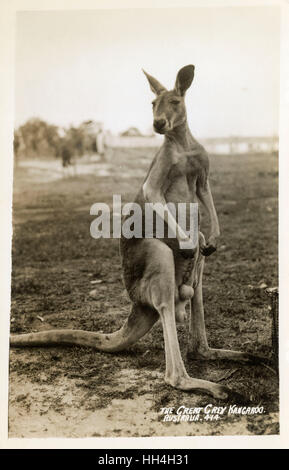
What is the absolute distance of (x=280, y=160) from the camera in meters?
4.85

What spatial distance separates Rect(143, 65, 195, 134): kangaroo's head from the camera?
448 centimetres

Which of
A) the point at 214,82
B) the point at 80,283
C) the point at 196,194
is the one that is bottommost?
the point at 80,283

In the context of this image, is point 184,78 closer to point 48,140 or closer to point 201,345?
point 48,140

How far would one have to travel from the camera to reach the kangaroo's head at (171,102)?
4477mm

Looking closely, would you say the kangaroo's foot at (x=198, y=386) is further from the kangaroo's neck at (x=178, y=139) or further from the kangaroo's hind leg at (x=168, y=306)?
the kangaroo's neck at (x=178, y=139)

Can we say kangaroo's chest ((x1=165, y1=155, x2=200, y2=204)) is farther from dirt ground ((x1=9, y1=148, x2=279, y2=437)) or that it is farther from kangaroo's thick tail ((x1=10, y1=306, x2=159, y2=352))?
kangaroo's thick tail ((x1=10, y1=306, x2=159, y2=352))

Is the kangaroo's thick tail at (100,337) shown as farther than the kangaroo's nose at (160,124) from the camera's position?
Yes

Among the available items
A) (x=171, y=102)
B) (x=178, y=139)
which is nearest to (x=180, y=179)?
(x=178, y=139)

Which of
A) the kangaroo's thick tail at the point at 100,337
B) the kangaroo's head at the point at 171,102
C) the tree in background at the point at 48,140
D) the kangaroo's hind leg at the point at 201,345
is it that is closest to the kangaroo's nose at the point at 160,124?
the kangaroo's head at the point at 171,102

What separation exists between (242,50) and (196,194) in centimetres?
125

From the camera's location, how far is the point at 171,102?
14.9ft

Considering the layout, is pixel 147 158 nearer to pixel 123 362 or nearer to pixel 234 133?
pixel 234 133

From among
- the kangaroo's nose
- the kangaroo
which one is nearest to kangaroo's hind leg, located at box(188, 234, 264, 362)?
the kangaroo
